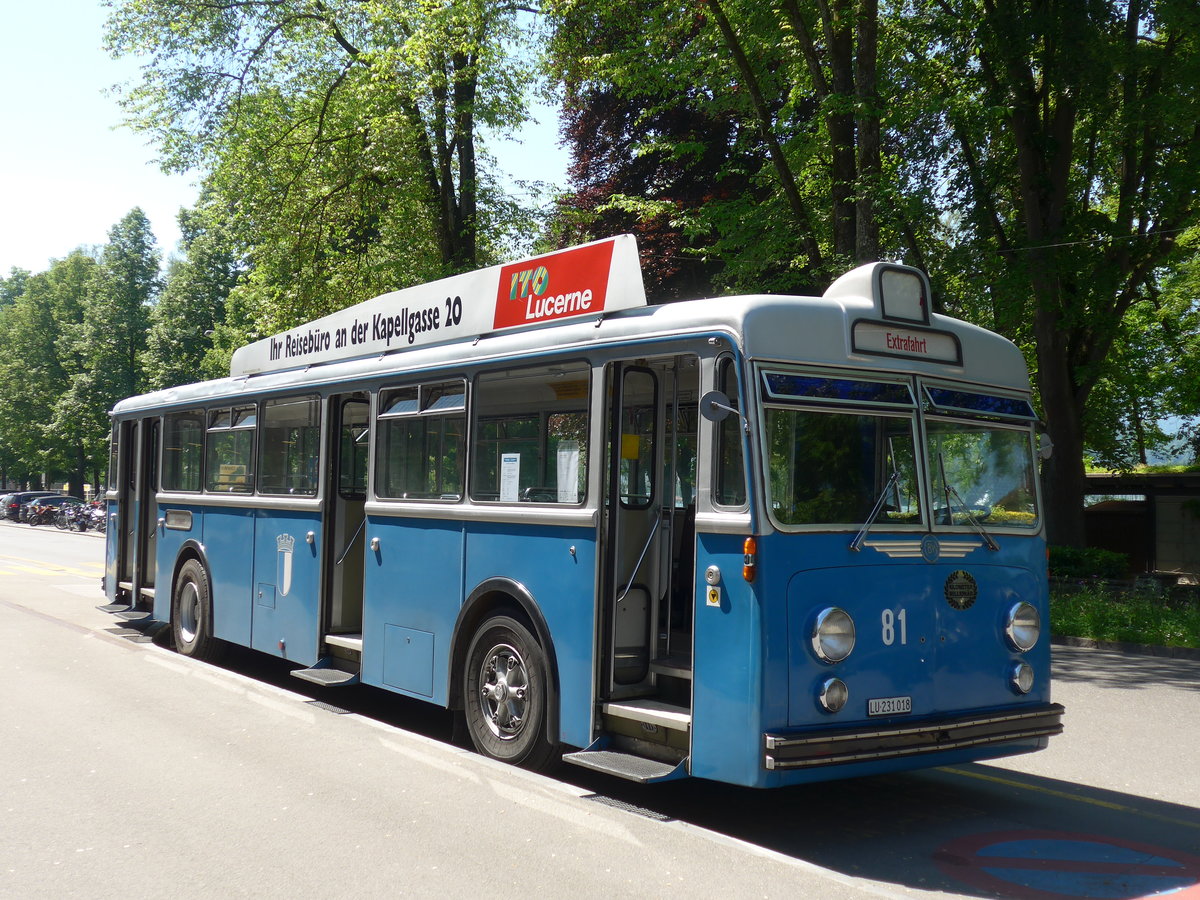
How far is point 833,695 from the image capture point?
18.9 ft

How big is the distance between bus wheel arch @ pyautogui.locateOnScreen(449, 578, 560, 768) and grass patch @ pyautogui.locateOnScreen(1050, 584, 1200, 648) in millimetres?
10229

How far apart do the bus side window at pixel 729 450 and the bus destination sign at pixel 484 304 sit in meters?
1.05

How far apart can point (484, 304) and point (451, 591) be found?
2079mm

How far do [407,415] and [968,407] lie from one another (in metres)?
4.18

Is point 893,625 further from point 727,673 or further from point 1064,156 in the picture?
point 1064,156

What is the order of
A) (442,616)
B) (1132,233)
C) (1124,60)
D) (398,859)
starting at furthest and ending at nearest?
(1132,233) → (1124,60) → (442,616) → (398,859)

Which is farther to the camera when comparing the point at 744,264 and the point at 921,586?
the point at 744,264


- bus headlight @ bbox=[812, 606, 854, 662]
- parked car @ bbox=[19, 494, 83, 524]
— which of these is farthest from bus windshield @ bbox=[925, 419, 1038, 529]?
parked car @ bbox=[19, 494, 83, 524]

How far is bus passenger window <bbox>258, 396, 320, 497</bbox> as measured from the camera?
1018 cm

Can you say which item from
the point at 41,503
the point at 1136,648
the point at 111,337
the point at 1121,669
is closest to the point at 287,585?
the point at 1121,669

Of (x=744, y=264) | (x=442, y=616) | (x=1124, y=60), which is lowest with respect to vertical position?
(x=442, y=616)

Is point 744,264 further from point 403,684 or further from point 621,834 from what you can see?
point 621,834

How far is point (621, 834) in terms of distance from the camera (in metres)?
6.01

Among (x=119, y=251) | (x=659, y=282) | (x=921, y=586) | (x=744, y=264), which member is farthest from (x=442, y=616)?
(x=119, y=251)
